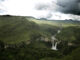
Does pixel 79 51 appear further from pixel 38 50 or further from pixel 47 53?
pixel 38 50

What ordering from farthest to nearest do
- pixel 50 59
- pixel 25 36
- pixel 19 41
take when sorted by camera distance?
pixel 25 36, pixel 19 41, pixel 50 59

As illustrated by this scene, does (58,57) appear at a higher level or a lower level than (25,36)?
lower

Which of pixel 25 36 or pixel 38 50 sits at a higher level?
pixel 25 36

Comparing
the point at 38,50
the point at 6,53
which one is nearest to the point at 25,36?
the point at 38,50

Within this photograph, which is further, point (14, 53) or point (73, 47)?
point (73, 47)

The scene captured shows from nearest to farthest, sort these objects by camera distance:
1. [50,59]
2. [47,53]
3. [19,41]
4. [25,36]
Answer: [50,59]
[47,53]
[19,41]
[25,36]

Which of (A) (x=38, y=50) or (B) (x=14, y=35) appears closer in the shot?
(A) (x=38, y=50)

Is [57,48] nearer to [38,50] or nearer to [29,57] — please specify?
[38,50]

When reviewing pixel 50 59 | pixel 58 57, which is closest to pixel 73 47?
pixel 58 57

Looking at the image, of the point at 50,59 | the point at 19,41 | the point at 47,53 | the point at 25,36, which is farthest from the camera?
the point at 25,36
